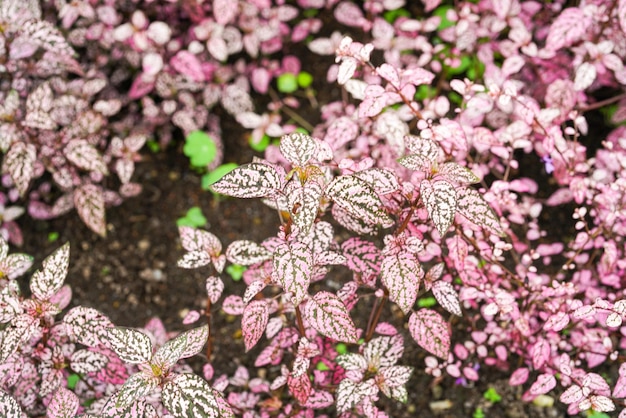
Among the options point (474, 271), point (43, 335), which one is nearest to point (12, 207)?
point (43, 335)

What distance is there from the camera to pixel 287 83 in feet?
10.9

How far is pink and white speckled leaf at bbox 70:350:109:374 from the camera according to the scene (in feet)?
6.47

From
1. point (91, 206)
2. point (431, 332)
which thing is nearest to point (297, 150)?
point (431, 332)

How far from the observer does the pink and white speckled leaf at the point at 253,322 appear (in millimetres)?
1775

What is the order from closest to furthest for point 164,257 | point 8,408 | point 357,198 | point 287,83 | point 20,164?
point 357,198
point 8,408
point 20,164
point 164,257
point 287,83

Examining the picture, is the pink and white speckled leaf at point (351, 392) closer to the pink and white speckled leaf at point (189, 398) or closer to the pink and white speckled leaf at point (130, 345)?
the pink and white speckled leaf at point (189, 398)

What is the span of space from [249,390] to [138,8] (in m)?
1.87

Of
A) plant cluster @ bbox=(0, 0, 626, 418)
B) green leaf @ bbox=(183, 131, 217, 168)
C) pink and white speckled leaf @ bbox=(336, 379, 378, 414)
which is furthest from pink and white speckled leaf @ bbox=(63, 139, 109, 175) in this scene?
pink and white speckled leaf @ bbox=(336, 379, 378, 414)

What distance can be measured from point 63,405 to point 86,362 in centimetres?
22

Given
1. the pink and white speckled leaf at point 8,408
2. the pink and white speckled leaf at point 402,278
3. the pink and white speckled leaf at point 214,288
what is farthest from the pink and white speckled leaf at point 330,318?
the pink and white speckled leaf at point 8,408

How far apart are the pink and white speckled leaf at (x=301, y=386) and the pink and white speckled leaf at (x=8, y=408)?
765 millimetres

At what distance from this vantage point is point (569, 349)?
223cm

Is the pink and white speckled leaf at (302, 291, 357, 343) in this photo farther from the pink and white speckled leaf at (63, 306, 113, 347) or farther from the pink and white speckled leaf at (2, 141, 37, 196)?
the pink and white speckled leaf at (2, 141, 37, 196)

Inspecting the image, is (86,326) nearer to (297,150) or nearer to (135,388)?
(135,388)
